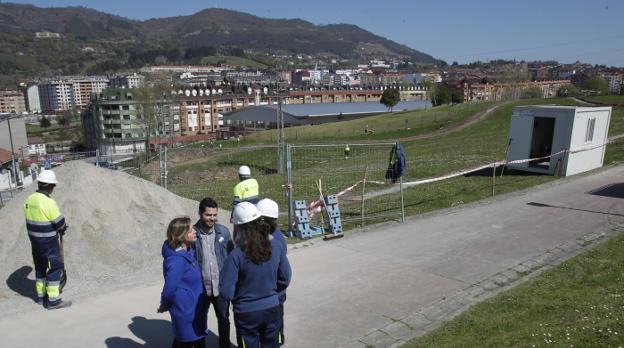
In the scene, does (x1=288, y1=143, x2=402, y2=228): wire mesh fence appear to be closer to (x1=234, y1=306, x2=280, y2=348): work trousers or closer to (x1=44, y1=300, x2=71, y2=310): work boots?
(x1=44, y1=300, x2=71, y2=310): work boots

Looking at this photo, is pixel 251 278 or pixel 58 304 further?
pixel 58 304

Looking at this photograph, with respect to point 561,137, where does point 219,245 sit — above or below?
above

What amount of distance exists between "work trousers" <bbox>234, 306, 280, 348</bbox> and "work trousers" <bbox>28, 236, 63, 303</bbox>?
378 cm

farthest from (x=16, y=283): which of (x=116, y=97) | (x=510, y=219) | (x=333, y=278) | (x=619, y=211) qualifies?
(x=116, y=97)

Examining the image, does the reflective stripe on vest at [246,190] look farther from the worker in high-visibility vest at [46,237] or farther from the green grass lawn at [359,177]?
the green grass lawn at [359,177]

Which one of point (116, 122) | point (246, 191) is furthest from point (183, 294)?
point (116, 122)

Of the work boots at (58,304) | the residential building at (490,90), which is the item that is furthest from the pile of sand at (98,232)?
the residential building at (490,90)

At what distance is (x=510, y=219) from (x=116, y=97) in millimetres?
92842

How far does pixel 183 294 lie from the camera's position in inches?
173

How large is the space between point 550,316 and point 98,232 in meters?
7.24

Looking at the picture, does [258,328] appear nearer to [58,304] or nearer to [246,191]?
[246,191]

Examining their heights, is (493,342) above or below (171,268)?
below

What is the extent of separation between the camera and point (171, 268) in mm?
4270

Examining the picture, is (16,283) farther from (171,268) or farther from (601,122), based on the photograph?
(601,122)
